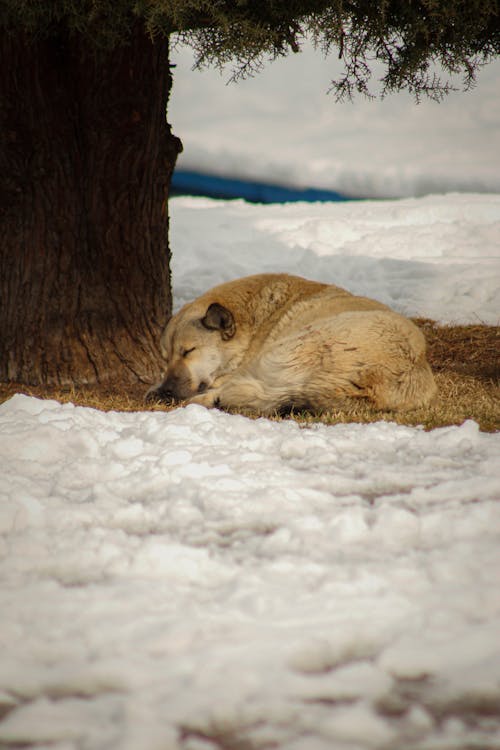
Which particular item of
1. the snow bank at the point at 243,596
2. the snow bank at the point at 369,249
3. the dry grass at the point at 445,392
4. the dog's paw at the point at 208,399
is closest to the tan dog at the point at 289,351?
the dog's paw at the point at 208,399

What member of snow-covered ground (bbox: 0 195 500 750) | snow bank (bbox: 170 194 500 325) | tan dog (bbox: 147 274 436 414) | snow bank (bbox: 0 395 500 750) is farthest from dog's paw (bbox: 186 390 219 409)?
snow bank (bbox: 170 194 500 325)

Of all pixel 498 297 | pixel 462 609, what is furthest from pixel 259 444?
pixel 498 297

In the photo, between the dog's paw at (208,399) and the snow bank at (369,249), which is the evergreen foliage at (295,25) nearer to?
the dog's paw at (208,399)

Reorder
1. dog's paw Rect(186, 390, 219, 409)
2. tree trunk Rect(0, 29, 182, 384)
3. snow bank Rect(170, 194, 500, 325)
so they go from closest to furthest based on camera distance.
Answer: dog's paw Rect(186, 390, 219, 409) < tree trunk Rect(0, 29, 182, 384) < snow bank Rect(170, 194, 500, 325)

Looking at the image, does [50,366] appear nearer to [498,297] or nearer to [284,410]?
[284,410]

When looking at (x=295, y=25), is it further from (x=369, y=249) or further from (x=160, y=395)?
(x=369, y=249)

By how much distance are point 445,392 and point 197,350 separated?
2.33 m

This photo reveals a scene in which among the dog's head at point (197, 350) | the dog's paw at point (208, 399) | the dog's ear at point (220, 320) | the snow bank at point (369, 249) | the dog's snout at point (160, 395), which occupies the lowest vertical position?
the dog's snout at point (160, 395)

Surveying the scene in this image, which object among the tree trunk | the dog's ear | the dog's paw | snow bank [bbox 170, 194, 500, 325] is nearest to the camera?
the dog's paw

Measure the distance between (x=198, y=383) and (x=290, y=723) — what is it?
413cm

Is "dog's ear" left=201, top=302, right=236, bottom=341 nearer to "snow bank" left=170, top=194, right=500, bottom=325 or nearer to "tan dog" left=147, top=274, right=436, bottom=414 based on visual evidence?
"tan dog" left=147, top=274, right=436, bottom=414

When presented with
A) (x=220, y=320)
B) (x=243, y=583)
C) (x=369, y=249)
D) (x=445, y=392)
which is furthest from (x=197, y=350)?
(x=369, y=249)

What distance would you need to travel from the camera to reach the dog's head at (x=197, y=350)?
575cm

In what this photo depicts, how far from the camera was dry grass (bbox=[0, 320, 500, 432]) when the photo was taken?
5.04 meters
